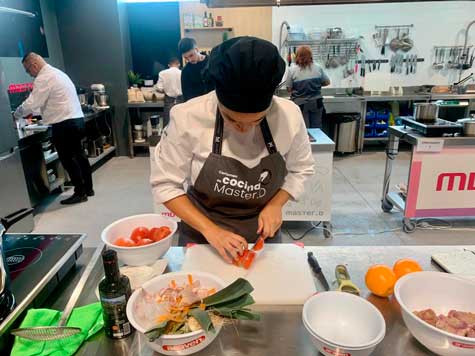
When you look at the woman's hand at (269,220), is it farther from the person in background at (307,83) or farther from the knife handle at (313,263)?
the person in background at (307,83)

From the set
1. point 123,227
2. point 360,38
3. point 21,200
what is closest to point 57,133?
point 21,200

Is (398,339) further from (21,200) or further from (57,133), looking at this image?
(57,133)

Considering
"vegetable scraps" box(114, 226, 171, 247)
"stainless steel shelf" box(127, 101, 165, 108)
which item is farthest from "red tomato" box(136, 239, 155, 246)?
"stainless steel shelf" box(127, 101, 165, 108)

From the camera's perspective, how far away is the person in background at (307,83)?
468cm

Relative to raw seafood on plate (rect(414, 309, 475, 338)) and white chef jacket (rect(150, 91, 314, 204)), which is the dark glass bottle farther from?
raw seafood on plate (rect(414, 309, 475, 338))

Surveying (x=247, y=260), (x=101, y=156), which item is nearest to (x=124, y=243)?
(x=247, y=260)

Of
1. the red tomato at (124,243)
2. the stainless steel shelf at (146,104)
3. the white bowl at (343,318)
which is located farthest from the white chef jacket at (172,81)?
the white bowl at (343,318)

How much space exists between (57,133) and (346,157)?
3.70 metres

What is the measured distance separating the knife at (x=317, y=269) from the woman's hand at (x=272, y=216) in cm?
13

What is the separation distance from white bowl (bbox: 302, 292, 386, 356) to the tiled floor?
205 centimetres

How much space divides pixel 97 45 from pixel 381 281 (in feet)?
17.4

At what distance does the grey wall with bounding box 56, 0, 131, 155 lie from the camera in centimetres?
512

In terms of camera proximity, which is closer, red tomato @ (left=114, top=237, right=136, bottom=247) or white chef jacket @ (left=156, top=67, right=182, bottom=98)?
red tomato @ (left=114, top=237, right=136, bottom=247)

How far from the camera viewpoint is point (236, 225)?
127 centimetres
